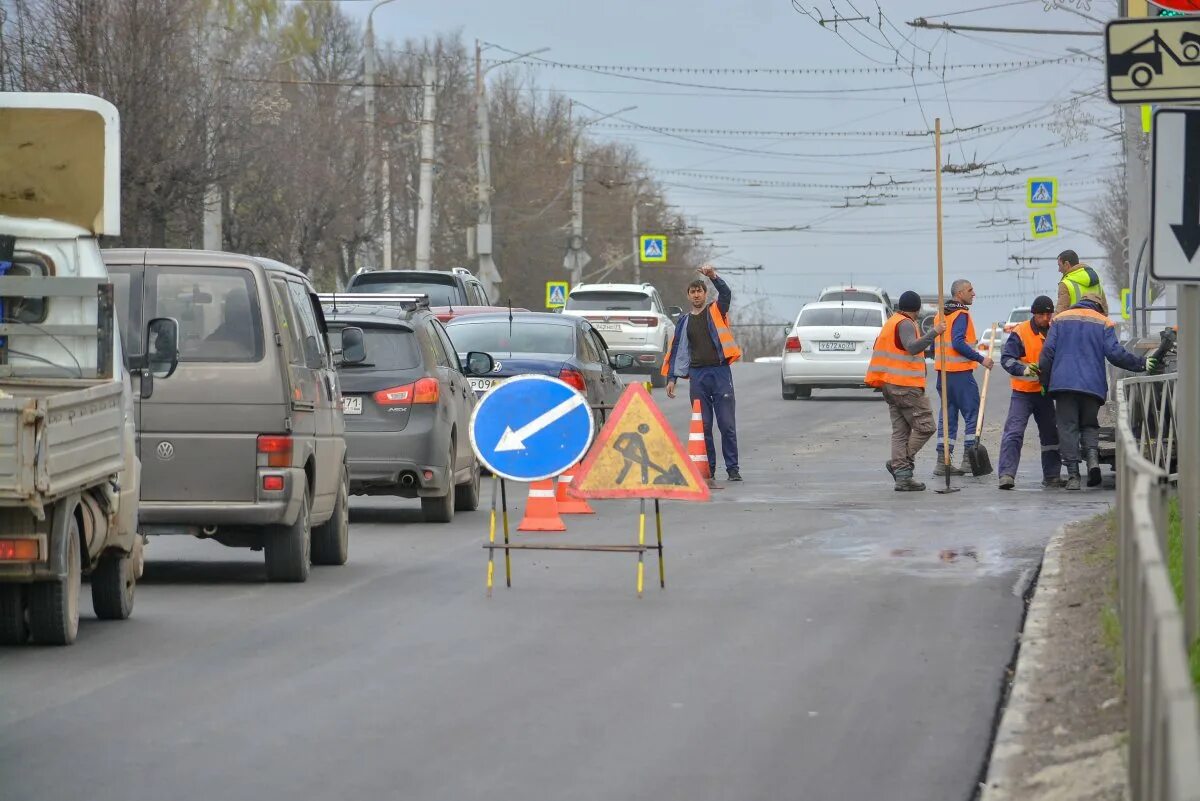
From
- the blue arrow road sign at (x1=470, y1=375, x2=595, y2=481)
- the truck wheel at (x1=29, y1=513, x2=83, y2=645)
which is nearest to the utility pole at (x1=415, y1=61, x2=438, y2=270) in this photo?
the blue arrow road sign at (x1=470, y1=375, x2=595, y2=481)

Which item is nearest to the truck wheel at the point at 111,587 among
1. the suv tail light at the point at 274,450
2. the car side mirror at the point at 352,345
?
the suv tail light at the point at 274,450

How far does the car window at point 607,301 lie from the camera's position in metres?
42.9

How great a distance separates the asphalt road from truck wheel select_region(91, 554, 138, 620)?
122 millimetres

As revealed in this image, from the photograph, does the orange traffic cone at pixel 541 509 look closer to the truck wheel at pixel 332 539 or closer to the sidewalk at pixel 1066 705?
the truck wheel at pixel 332 539

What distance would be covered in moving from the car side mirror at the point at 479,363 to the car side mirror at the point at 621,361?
4.34 m

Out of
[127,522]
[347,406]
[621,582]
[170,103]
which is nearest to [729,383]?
[347,406]

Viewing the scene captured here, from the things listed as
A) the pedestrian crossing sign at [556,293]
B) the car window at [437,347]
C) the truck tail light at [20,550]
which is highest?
the pedestrian crossing sign at [556,293]

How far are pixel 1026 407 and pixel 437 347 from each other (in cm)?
585

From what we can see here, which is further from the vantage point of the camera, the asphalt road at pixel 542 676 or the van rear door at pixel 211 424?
the van rear door at pixel 211 424

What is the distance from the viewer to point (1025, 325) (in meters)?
21.1

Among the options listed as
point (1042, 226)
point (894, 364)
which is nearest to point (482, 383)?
point (894, 364)

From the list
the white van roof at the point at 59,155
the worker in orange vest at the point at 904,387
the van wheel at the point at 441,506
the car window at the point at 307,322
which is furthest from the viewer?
the worker in orange vest at the point at 904,387

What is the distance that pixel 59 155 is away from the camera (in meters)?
11.9

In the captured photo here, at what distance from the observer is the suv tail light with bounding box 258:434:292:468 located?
12.6 meters
